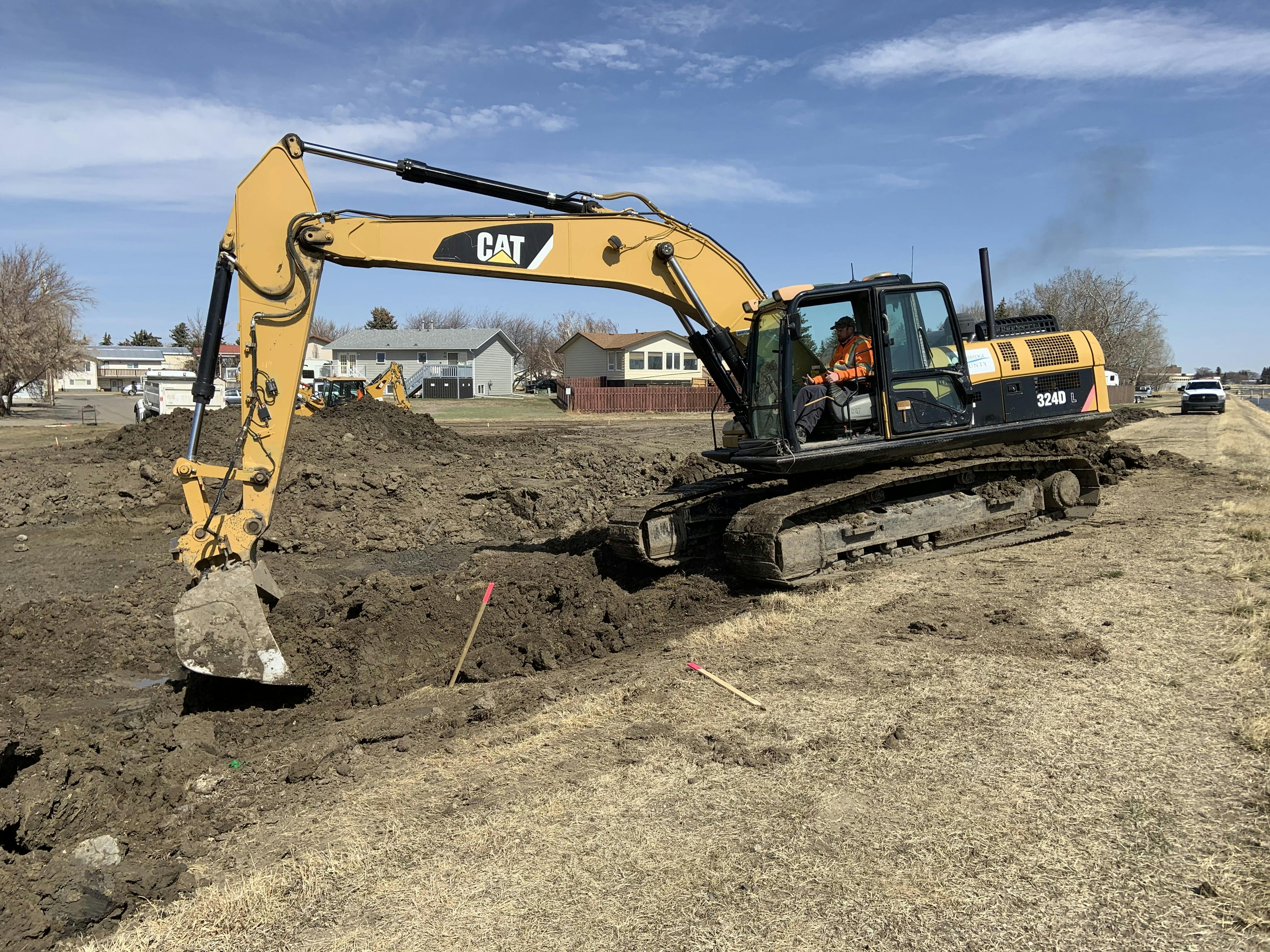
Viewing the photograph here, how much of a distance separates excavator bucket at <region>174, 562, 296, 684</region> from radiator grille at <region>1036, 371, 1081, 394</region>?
26.7 feet

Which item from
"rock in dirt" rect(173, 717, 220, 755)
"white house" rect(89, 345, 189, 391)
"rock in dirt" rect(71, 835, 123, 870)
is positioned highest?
"white house" rect(89, 345, 189, 391)

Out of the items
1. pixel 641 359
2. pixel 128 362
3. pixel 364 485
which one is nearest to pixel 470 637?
pixel 364 485

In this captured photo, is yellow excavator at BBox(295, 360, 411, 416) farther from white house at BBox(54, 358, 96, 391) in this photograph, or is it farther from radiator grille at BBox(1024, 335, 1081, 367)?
white house at BBox(54, 358, 96, 391)

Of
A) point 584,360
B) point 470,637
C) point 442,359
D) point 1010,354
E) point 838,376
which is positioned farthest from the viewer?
point 442,359

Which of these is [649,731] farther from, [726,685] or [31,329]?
[31,329]

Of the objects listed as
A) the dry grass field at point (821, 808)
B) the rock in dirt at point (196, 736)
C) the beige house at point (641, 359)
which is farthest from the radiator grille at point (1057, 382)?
Answer: the beige house at point (641, 359)

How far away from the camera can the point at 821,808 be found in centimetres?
477

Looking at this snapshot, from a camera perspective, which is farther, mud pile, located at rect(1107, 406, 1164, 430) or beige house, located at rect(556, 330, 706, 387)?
beige house, located at rect(556, 330, 706, 387)

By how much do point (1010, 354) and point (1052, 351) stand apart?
0.70 metres

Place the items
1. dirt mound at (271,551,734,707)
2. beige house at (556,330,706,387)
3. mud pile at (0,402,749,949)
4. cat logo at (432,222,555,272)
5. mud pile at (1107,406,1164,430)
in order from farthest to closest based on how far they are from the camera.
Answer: beige house at (556,330,706,387) < mud pile at (1107,406,1164,430) < cat logo at (432,222,555,272) < dirt mound at (271,551,734,707) < mud pile at (0,402,749,949)

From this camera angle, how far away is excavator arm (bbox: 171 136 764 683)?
6973 mm

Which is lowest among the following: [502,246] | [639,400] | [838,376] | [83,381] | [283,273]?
[639,400]

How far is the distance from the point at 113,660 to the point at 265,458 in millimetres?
2728

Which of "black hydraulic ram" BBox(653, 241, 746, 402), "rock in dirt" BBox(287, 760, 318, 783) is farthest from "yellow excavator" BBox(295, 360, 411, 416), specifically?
"rock in dirt" BBox(287, 760, 318, 783)
